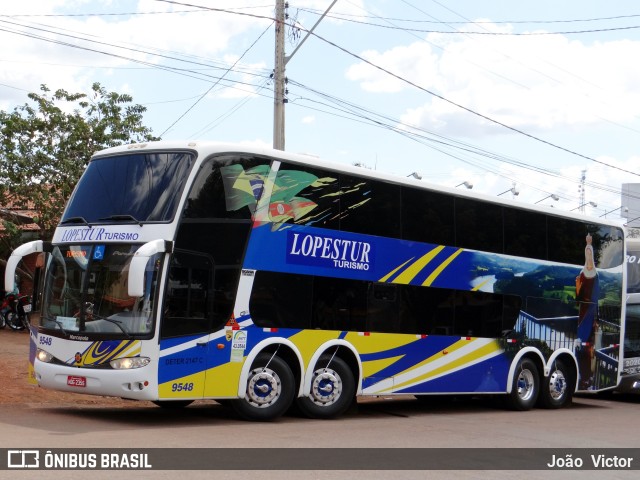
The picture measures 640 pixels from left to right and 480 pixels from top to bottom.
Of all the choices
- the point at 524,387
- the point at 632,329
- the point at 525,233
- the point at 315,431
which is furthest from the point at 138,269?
the point at 632,329

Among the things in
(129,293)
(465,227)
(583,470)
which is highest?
(465,227)

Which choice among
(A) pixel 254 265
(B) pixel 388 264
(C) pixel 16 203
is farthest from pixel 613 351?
(C) pixel 16 203

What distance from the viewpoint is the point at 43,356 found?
13.2 m

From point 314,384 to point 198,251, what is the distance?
2971 mm

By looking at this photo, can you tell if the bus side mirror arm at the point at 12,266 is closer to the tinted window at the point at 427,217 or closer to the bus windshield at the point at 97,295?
the bus windshield at the point at 97,295

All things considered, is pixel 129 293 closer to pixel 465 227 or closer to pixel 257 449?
pixel 257 449

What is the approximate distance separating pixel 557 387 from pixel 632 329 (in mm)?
4540

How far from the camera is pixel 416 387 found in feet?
52.5

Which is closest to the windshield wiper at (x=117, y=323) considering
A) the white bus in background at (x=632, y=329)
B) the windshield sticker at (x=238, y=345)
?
Result: the windshield sticker at (x=238, y=345)

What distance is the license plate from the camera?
1256cm

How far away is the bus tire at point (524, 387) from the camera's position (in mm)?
18172

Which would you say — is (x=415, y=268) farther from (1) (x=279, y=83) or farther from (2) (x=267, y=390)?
(1) (x=279, y=83)

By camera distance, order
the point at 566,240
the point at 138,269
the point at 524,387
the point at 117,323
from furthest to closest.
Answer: the point at 566,240, the point at 524,387, the point at 117,323, the point at 138,269

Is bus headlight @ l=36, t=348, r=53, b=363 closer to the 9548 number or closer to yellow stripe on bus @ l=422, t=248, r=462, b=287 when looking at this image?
the 9548 number
